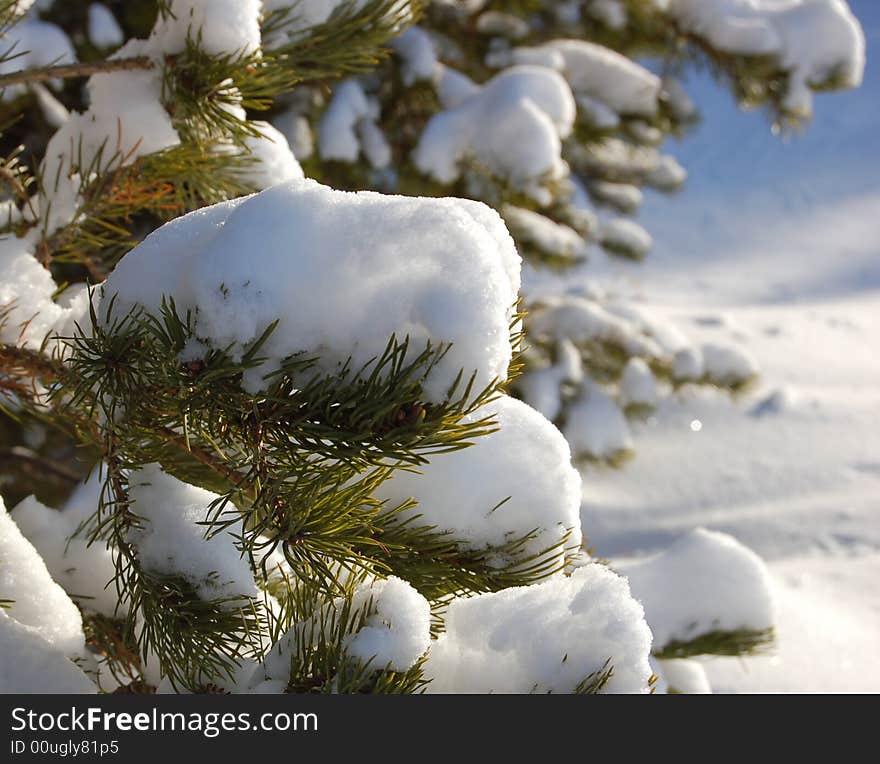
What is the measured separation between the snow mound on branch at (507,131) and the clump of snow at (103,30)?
1.22 metres

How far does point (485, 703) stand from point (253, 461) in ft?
1.19

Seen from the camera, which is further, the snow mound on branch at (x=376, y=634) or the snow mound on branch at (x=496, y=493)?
the snow mound on branch at (x=496, y=493)

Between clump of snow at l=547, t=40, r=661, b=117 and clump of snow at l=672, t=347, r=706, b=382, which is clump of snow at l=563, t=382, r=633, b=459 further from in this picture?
clump of snow at l=547, t=40, r=661, b=117

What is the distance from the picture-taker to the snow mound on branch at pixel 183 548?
973mm

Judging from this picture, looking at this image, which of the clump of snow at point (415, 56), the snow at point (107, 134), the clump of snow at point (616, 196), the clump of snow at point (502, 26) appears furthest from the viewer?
the clump of snow at point (616, 196)

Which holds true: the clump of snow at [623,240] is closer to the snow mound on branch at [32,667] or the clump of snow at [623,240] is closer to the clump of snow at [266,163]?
the clump of snow at [266,163]

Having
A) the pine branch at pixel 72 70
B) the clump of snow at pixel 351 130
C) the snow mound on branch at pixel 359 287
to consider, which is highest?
the pine branch at pixel 72 70

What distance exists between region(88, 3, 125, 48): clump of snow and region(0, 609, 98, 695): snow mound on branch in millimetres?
2446

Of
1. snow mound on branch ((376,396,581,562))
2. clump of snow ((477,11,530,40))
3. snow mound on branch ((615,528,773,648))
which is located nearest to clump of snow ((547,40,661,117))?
clump of snow ((477,11,530,40))

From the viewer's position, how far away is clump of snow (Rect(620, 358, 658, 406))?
502cm

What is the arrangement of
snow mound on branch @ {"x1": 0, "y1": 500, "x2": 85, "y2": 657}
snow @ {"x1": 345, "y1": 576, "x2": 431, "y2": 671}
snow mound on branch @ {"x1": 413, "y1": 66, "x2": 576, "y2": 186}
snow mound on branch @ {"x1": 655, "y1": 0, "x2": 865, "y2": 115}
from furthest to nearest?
1. snow mound on branch @ {"x1": 655, "y1": 0, "x2": 865, "y2": 115}
2. snow mound on branch @ {"x1": 413, "y1": 66, "x2": 576, "y2": 186}
3. snow mound on branch @ {"x1": 0, "y1": 500, "x2": 85, "y2": 657}
4. snow @ {"x1": 345, "y1": 576, "x2": 431, "y2": 671}

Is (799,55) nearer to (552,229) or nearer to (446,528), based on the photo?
(552,229)

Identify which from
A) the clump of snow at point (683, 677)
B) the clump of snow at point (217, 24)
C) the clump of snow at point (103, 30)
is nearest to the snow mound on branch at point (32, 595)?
the clump of snow at point (217, 24)

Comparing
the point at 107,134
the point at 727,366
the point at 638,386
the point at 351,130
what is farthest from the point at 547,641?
the point at 727,366
